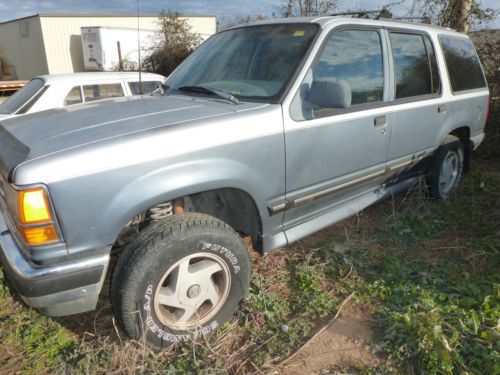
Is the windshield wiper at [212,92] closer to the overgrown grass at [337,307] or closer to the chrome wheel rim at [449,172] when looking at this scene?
the overgrown grass at [337,307]

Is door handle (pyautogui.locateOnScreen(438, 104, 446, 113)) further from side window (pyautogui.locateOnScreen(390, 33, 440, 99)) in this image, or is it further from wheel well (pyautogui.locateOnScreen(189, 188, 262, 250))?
wheel well (pyautogui.locateOnScreen(189, 188, 262, 250))

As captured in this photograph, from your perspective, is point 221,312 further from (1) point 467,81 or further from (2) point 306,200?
(1) point 467,81

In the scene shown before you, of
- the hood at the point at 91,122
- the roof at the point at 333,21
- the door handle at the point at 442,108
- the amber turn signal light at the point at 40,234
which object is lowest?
the amber turn signal light at the point at 40,234

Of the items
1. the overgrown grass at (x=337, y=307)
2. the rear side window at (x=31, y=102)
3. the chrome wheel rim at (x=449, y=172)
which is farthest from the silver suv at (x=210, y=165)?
the rear side window at (x=31, y=102)

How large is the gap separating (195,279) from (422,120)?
2591 mm

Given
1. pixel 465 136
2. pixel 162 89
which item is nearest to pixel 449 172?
pixel 465 136

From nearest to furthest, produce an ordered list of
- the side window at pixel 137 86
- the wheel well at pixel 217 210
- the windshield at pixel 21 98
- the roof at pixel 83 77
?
the wheel well at pixel 217 210 → the windshield at pixel 21 98 → the roof at pixel 83 77 → the side window at pixel 137 86

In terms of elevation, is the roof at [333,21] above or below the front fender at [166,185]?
above

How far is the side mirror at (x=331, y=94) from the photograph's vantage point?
99.8 inches

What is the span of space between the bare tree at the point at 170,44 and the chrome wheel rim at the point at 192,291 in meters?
14.1

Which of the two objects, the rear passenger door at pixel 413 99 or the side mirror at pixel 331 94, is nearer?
the side mirror at pixel 331 94

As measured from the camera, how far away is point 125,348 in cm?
233

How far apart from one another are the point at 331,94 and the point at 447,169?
2576 millimetres

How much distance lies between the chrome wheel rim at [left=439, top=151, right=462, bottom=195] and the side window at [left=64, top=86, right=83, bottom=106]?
5.40m
